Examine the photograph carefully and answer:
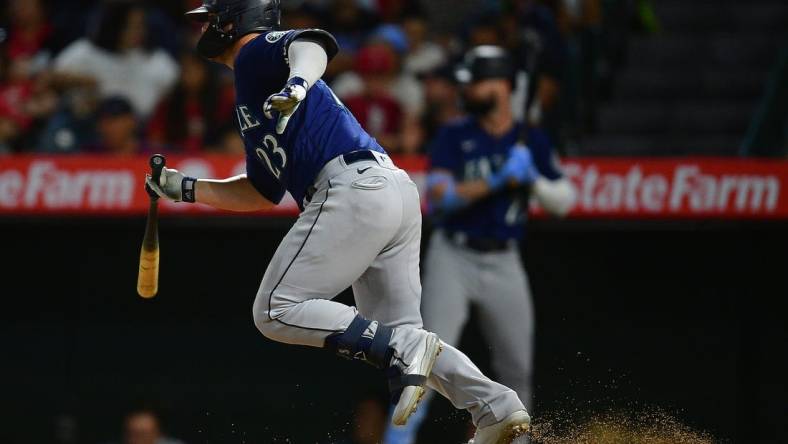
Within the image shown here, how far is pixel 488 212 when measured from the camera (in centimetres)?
680

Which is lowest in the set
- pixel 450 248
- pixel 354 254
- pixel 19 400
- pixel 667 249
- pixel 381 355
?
pixel 19 400

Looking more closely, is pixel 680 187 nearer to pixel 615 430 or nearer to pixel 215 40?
pixel 615 430

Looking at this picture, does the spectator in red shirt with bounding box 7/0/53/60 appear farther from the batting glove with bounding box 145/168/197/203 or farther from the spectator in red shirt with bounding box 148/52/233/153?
the batting glove with bounding box 145/168/197/203

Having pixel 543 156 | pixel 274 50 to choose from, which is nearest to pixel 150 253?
pixel 274 50

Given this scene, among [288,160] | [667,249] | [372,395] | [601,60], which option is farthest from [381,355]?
[601,60]

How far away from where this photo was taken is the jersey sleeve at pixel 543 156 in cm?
701

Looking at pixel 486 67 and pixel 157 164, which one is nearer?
pixel 157 164

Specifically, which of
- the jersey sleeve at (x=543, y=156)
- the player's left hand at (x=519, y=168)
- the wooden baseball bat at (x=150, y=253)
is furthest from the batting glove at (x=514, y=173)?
the wooden baseball bat at (x=150, y=253)

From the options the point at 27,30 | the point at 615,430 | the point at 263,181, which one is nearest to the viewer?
the point at 263,181

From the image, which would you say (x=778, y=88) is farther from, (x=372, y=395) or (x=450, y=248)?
(x=372, y=395)

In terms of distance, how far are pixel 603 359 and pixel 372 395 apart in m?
1.34

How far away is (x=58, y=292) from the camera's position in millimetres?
7824

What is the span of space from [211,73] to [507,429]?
4261 mm

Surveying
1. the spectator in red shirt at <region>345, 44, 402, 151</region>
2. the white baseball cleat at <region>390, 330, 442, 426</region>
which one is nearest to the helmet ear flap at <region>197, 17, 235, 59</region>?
the white baseball cleat at <region>390, 330, 442, 426</region>
